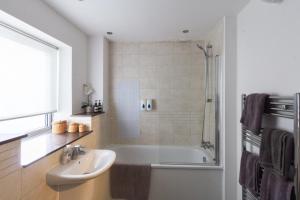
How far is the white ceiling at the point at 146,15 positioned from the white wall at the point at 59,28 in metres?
0.10

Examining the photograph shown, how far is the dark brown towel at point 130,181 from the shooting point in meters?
2.48

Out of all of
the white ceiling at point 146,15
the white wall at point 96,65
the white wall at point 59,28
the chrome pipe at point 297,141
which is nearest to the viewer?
the chrome pipe at point 297,141

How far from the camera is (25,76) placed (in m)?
1.94

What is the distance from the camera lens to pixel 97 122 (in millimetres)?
2637

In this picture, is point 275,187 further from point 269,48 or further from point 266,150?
point 269,48

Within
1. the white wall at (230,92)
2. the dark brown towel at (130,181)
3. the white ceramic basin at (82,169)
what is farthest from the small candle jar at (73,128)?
the white wall at (230,92)

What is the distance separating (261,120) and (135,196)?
1774 millimetres

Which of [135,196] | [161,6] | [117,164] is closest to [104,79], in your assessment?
[117,164]

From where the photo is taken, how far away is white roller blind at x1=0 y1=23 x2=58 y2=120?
5.49 ft

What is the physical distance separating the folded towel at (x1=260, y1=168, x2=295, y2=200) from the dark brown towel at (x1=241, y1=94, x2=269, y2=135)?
326mm

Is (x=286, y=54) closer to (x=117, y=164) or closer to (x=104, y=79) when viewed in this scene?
(x=117, y=164)

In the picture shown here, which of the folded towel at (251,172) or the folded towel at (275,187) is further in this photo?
the folded towel at (251,172)

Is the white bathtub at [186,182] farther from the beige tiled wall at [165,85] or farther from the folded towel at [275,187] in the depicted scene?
the folded towel at [275,187]

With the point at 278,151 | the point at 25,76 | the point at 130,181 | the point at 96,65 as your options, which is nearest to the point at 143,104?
the point at 96,65
